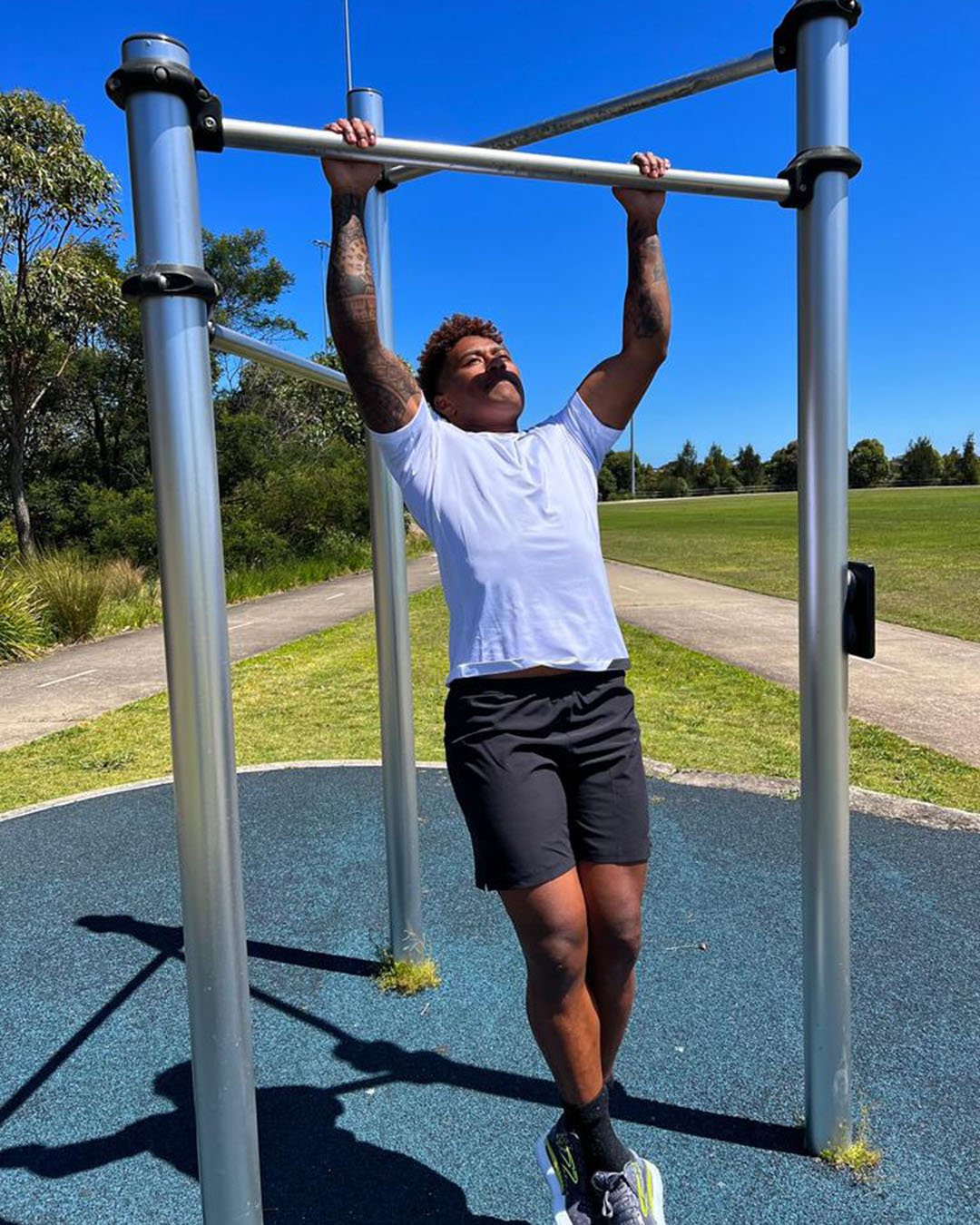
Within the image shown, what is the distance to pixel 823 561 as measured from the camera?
178cm

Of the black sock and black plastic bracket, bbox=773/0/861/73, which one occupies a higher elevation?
black plastic bracket, bbox=773/0/861/73

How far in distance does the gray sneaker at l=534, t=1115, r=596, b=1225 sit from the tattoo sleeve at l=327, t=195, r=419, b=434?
1336 millimetres

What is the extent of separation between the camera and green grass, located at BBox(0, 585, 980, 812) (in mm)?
4992

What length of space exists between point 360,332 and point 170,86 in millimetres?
521

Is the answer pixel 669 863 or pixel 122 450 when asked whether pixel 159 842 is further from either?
pixel 122 450

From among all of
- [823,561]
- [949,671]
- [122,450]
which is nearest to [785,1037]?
[823,561]

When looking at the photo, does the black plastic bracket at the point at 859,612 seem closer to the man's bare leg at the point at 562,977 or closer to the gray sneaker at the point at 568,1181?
the man's bare leg at the point at 562,977

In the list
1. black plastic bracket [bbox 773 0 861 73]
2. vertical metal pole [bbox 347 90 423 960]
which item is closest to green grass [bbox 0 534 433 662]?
vertical metal pole [bbox 347 90 423 960]

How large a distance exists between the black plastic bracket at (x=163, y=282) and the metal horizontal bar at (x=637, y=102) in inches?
29.6

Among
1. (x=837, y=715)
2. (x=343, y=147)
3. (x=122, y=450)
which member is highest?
(x=122, y=450)

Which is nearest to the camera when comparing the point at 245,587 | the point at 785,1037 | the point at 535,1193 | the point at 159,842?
the point at 535,1193

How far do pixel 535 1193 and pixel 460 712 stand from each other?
968 millimetres

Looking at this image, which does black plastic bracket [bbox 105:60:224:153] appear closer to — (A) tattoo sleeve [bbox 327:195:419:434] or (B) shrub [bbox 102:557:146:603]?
(A) tattoo sleeve [bbox 327:195:419:434]

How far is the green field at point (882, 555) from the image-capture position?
11.6m
